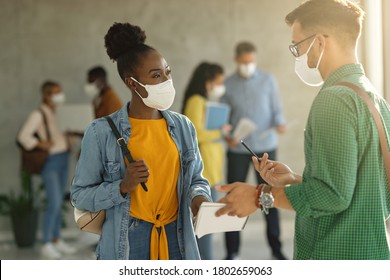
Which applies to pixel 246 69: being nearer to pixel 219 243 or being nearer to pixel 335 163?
pixel 219 243

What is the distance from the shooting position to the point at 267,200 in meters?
2.12

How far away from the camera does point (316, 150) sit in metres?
2.03

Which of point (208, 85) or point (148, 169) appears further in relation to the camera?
point (208, 85)

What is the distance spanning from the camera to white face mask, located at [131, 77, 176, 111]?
7.30 ft

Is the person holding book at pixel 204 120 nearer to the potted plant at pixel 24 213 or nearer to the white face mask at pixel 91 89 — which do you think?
the white face mask at pixel 91 89

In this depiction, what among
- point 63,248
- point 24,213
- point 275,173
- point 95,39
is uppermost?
point 95,39

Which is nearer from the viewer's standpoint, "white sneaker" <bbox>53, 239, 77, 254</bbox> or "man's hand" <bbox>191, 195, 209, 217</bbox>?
"man's hand" <bbox>191, 195, 209, 217</bbox>

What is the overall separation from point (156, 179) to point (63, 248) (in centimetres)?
400

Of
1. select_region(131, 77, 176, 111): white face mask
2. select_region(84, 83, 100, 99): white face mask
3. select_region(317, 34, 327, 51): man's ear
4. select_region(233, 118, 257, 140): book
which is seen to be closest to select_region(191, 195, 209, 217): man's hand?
select_region(131, 77, 176, 111): white face mask

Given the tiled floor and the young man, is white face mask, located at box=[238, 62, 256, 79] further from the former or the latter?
the young man

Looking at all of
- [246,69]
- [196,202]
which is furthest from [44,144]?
[196,202]

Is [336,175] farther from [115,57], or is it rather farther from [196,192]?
[115,57]

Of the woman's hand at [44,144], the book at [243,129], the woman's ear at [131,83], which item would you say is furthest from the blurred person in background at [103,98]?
the woman's ear at [131,83]
